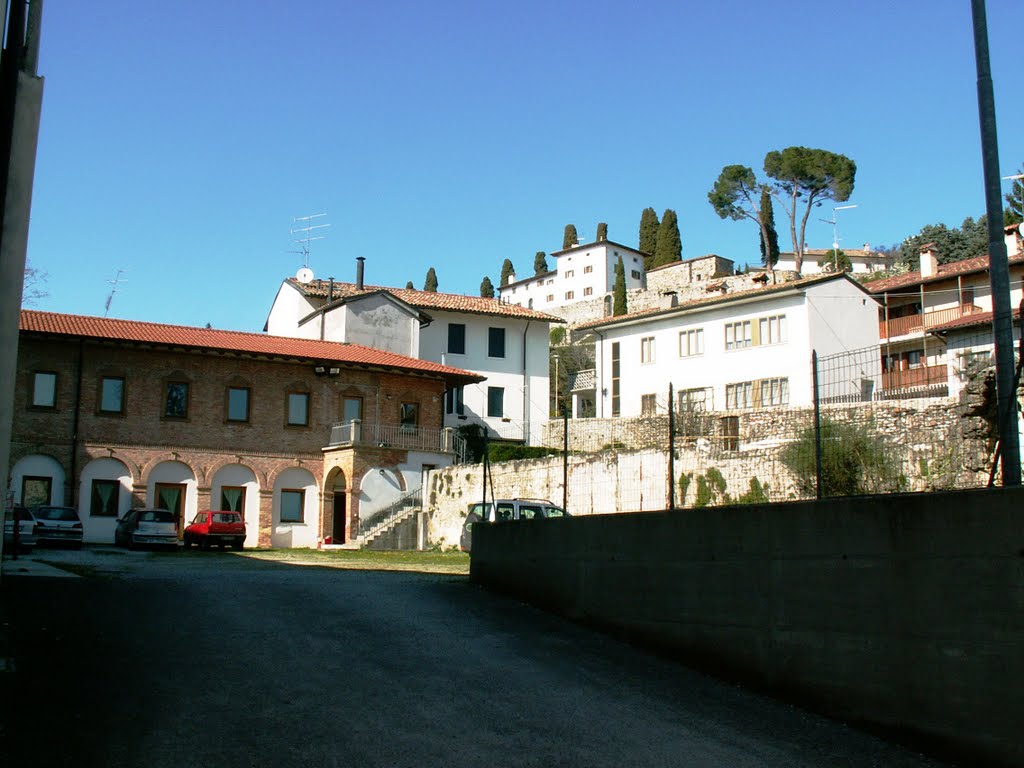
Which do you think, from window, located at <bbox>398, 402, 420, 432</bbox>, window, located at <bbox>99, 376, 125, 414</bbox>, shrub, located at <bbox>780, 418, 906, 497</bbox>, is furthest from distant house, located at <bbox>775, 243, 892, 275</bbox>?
shrub, located at <bbox>780, 418, 906, 497</bbox>

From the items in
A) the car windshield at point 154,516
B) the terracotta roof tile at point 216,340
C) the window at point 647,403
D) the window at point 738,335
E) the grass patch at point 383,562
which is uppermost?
the window at point 738,335

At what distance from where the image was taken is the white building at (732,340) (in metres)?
49.1

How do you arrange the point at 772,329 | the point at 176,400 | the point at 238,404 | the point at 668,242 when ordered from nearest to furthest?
the point at 176,400
the point at 238,404
the point at 772,329
the point at 668,242

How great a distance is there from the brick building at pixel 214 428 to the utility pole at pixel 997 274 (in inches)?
1374

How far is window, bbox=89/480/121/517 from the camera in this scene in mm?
39875

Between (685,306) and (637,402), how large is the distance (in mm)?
5936

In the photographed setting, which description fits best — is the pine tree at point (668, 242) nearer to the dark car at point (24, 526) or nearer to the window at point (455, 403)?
the window at point (455, 403)

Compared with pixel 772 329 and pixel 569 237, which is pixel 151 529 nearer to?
pixel 772 329

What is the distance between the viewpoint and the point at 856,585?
9336 millimetres

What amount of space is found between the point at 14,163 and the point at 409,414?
37.8 metres

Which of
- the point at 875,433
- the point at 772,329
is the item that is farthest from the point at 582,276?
the point at 875,433

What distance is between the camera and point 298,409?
44.7m

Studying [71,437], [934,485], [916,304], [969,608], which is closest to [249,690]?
[969,608]

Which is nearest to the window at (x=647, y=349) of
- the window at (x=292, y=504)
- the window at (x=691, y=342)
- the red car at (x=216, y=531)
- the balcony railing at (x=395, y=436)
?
the window at (x=691, y=342)
